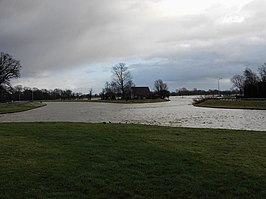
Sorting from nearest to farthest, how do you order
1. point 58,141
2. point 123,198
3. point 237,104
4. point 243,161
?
point 123,198
point 243,161
point 58,141
point 237,104

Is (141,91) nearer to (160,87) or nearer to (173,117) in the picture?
(160,87)

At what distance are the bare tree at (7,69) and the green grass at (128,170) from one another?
80488 mm

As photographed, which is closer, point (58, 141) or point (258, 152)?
point (258, 152)

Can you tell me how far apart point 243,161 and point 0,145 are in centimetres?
762

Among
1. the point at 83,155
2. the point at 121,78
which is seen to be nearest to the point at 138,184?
the point at 83,155

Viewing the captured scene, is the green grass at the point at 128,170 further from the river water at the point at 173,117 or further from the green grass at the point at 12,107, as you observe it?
the green grass at the point at 12,107

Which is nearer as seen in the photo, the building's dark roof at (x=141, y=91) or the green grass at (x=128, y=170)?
the green grass at (x=128, y=170)

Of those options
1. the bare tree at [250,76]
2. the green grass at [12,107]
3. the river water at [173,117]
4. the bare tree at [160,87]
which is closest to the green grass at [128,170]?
the river water at [173,117]

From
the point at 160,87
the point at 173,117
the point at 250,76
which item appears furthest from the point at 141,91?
the point at 173,117

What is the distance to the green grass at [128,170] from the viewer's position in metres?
6.75

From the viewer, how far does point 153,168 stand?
867 cm

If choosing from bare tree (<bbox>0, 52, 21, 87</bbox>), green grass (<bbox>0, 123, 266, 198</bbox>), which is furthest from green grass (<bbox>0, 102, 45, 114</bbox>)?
green grass (<bbox>0, 123, 266, 198</bbox>)

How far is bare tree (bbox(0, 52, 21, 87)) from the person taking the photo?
88.1m

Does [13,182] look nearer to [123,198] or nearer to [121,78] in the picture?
[123,198]
